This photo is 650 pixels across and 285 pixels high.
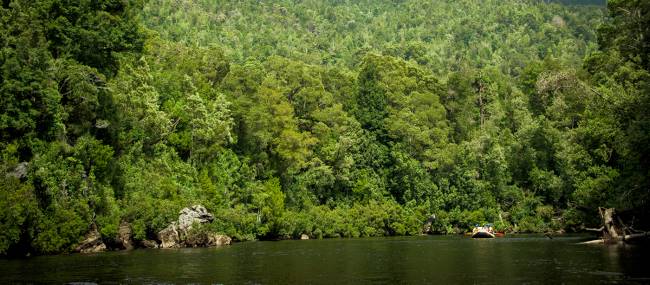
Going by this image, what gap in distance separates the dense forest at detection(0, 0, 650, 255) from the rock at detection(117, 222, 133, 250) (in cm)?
84

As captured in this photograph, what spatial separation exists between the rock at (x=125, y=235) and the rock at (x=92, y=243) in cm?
217

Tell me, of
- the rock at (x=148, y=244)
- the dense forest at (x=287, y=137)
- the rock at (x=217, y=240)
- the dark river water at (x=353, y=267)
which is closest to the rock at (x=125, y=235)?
the dense forest at (x=287, y=137)

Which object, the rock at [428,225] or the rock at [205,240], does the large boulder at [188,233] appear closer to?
the rock at [205,240]

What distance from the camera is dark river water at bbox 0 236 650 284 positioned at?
35906 mm

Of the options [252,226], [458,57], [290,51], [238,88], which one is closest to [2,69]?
[252,226]

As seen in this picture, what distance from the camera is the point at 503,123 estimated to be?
4594 inches

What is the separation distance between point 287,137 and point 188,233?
28.1 metres

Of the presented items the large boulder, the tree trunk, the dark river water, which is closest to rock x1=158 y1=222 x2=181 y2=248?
the large boulder

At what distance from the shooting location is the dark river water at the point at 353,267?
35906mm

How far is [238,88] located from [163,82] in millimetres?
12617

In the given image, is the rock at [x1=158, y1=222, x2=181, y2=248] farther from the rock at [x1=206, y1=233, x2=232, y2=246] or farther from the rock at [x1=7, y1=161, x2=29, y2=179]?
the rock at [x1=7, y1=161, x2=29, y2=179]

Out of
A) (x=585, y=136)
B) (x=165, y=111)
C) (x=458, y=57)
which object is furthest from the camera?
(x=458, y=57)

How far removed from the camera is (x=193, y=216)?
72062mm

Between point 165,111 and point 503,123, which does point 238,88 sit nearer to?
point 165,111
